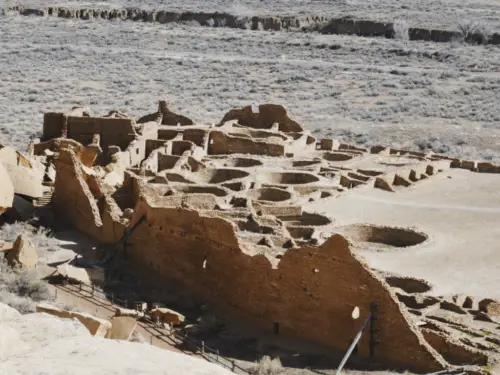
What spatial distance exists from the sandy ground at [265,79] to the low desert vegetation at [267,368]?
2789 centimetres

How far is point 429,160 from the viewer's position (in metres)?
44.2

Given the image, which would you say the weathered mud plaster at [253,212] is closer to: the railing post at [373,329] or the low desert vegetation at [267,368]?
the railing post at [373,329]

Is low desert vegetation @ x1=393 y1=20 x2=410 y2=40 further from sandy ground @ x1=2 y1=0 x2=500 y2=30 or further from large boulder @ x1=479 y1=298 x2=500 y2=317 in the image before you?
large boulder @ x1=479 y1=298 x2=500 y2=317

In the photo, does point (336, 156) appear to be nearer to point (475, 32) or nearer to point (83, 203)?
point (83, 203)

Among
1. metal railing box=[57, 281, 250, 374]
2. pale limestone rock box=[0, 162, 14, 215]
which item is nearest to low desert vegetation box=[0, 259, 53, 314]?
metal railing box=[57, 281, 250, 374]

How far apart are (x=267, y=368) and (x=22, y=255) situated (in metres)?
9.20

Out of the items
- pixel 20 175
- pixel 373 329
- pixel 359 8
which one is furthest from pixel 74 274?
pixel 359 8

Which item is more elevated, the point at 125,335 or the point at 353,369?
the point at 125,335

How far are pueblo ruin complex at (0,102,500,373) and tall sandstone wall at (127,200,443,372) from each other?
3 cm

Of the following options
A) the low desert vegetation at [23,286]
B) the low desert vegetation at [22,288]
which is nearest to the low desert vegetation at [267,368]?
the low desert vegetation at [22,288]

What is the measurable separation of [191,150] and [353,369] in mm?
21768

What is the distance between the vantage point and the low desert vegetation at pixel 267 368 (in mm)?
20594

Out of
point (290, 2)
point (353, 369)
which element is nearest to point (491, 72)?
point (290, 2)

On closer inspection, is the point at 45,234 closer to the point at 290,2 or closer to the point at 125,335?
the point at 125,335
